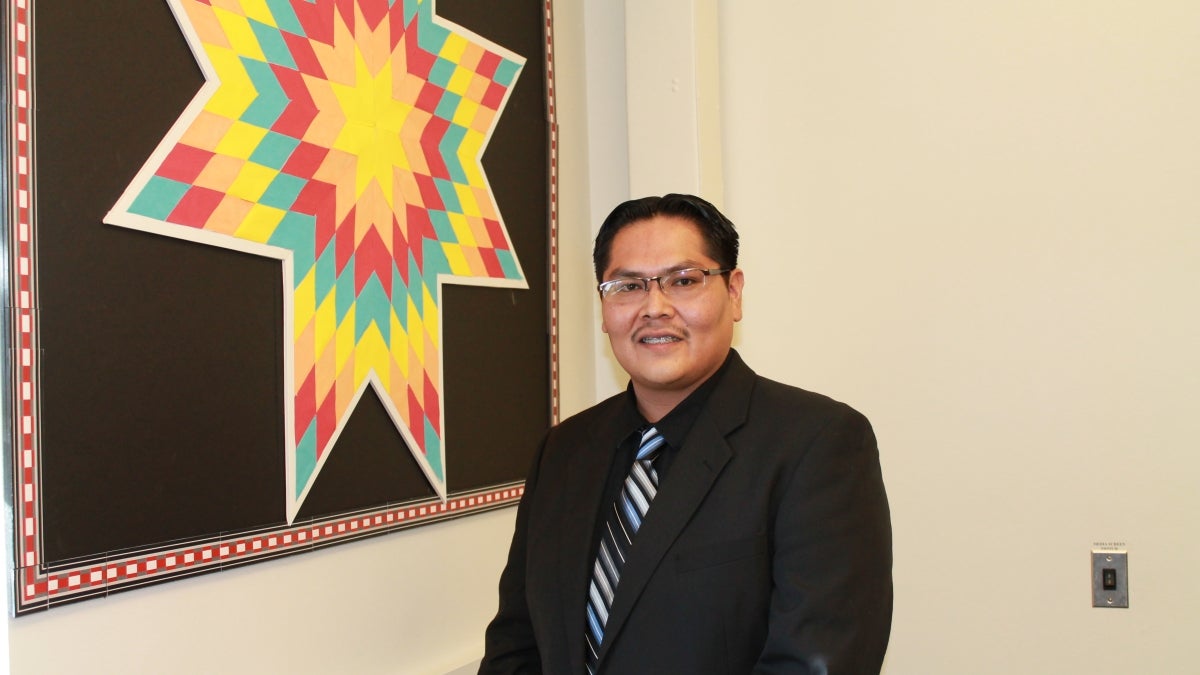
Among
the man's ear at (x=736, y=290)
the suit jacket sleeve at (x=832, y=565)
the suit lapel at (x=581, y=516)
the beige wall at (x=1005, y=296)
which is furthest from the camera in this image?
the beige wall at (x=1005, y=296)

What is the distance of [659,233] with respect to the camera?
1458 mm

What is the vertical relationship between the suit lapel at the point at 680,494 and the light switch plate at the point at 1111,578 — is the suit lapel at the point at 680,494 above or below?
above

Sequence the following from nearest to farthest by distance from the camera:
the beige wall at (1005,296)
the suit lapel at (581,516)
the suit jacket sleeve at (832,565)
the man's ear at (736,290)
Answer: the suit jacket sleeve at (832,565)
the suit lapel at (581,516)
the man's ear at (736,290)
the beige wall at (1005,296)

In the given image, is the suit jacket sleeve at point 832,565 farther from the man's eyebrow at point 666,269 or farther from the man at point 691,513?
the man's eyebrow at point 666,269

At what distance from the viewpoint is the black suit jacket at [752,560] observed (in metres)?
1.25

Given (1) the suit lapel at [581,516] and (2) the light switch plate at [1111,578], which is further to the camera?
(2) the light switch plate at [1111,578]

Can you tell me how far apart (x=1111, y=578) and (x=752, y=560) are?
1.15 metres

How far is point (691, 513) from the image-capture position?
4.39 feet

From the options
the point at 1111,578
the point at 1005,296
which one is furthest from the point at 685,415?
the point at 1111,578

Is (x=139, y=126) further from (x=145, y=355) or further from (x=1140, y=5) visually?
(x=1140, y=5)

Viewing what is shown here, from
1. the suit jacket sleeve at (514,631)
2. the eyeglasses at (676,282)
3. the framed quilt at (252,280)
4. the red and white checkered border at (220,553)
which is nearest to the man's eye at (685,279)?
the eyeglasses at (676,282)

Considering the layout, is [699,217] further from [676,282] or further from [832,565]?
[832,565]

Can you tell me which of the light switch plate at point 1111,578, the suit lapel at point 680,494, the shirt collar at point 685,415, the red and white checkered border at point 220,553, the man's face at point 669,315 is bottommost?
the light switch plate at point 1111,578

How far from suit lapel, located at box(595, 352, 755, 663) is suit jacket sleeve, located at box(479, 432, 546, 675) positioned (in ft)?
0.88
